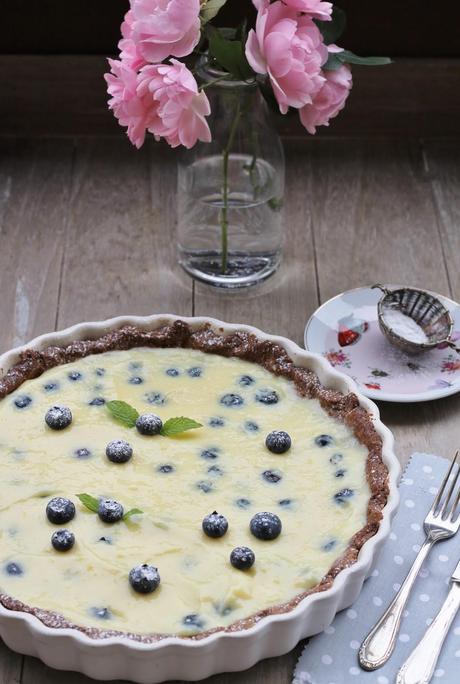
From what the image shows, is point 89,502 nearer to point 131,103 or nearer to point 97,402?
point 97,402

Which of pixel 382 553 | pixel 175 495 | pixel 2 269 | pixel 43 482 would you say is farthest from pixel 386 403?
pixel 2 269

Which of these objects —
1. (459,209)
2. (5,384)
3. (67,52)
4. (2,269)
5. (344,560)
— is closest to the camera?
(344,560)

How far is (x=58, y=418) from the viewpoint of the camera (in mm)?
1886

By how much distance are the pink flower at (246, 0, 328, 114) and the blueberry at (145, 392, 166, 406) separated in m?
0.60

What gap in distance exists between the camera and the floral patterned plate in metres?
2.19

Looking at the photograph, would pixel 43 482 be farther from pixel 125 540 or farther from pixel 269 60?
pixel 269 60

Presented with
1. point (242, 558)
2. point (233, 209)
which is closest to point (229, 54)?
point (233, 209)

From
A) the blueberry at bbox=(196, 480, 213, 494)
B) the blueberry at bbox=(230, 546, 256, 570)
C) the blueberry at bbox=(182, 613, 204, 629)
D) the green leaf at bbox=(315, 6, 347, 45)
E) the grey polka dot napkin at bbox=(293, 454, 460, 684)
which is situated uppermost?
the green leaf at bbox=(315, 6, 347, 45)

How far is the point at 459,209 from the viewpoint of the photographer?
282cm

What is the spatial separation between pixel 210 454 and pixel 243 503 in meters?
0.13

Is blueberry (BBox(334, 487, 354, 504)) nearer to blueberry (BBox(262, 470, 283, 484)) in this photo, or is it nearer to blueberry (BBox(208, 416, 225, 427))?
blueberry (BBox(262, 470, 283, 484))

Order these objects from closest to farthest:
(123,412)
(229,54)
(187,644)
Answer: (187,644), (123,412), (229,54)

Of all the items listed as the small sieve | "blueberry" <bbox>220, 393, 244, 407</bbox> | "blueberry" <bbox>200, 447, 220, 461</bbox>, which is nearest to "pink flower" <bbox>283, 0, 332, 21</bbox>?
the small sieve

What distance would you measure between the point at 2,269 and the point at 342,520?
1.19m
